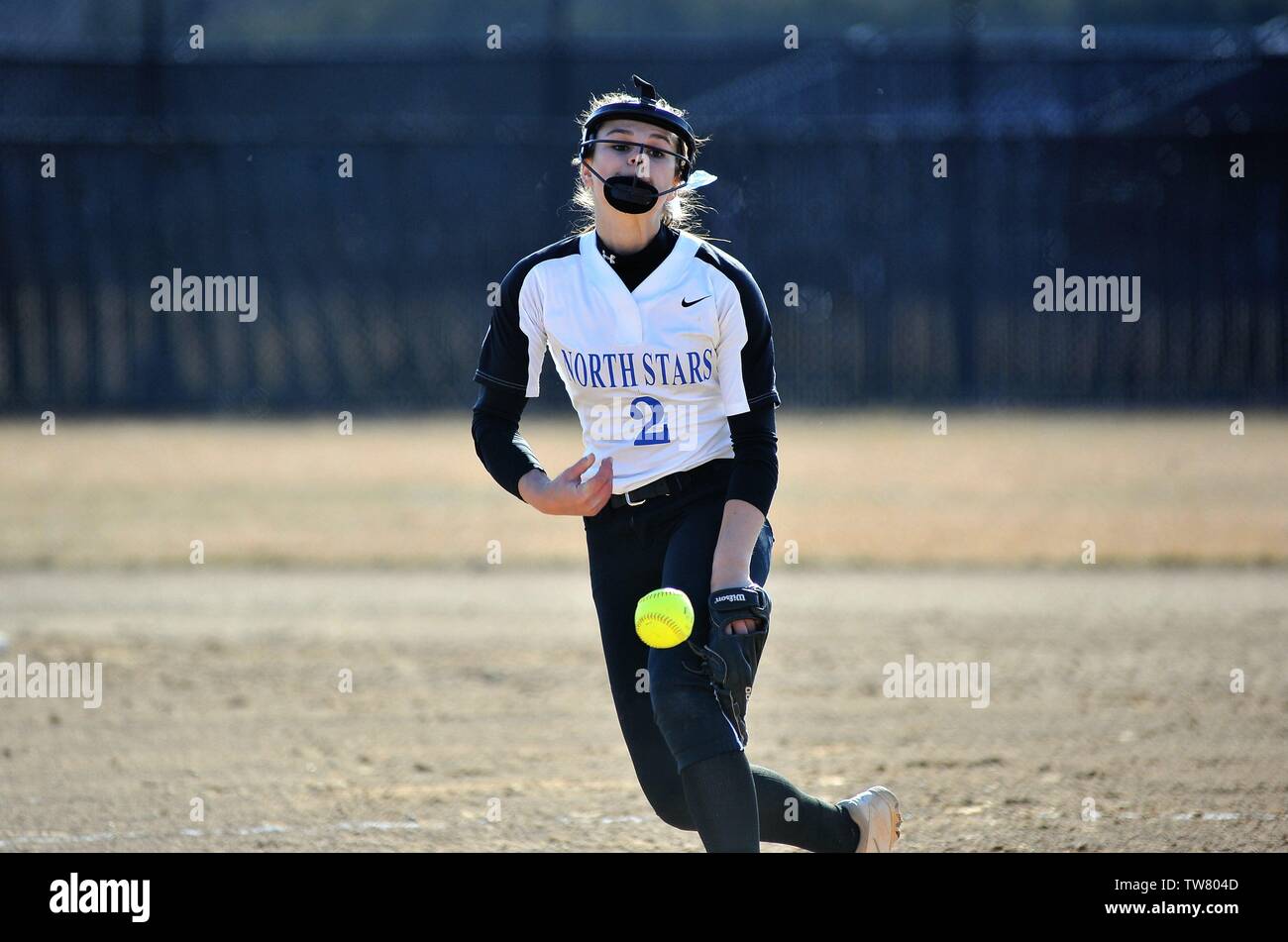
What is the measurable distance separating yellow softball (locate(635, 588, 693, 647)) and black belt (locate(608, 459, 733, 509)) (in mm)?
318

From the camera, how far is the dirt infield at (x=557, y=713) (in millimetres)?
4895

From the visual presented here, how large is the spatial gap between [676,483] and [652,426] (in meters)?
0.15

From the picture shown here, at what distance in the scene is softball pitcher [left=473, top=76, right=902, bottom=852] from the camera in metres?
3.53

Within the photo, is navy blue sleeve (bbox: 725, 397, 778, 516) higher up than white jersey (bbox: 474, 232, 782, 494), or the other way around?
white jersey (bbox: 474, 232, 782, 494)

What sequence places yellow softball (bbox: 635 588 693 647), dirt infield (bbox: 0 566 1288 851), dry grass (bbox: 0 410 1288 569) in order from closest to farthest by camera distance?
yellow softball (bbox: 635 588 693 647) → dirt infield (bbox: 0 566 1288 851) → dry grass (bbox: 0 410 1288 569)

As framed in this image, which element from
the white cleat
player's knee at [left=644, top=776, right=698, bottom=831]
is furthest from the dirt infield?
player's knee at [left=644, top=776, right=698, bottom=831]

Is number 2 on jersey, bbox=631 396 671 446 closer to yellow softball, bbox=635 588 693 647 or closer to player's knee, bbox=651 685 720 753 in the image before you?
yellow softball, bbox=635 588 693 647

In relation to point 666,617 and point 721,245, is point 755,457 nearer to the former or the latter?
point 666,617

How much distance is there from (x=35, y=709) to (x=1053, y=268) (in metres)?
13.5

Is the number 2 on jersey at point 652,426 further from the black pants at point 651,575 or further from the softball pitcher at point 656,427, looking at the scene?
the black pants at point 651,575

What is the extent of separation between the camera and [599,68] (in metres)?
20.9

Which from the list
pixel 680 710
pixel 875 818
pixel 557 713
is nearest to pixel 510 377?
pixel 680 710

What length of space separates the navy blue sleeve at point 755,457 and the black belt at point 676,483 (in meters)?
0.10

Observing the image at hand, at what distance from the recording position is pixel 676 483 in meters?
3.72
